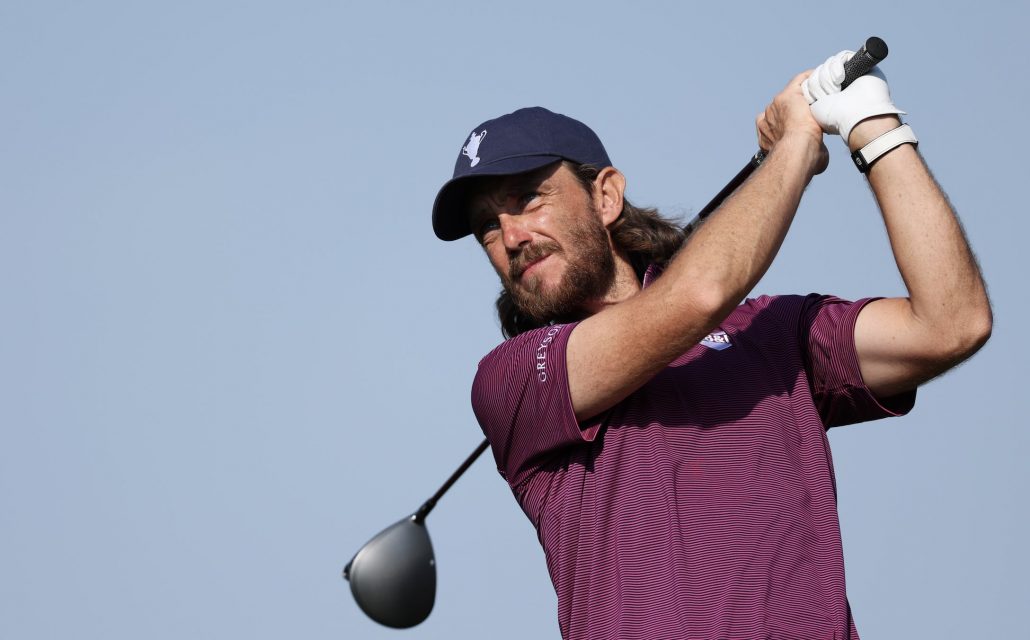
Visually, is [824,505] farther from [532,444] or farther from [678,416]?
[532,444]

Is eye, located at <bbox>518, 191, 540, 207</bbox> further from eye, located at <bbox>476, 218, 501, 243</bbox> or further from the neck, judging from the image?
the neck

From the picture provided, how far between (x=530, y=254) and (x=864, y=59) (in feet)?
4.05

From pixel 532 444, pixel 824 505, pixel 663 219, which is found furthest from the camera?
pixel 663 219

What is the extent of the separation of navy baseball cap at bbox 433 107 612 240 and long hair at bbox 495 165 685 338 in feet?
0.35

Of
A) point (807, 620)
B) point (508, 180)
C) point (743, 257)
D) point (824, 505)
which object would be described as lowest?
point (807, 620)

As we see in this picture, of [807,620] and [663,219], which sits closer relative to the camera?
[807,620]

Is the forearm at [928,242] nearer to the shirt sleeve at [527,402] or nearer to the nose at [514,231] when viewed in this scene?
the shirt sleeve at [527,402]

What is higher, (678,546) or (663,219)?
(663,219)

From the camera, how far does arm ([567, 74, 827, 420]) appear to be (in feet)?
11.8

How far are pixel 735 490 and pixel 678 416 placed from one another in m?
0.29

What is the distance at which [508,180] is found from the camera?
463 centimetres

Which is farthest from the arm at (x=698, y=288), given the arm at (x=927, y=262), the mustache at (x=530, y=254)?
the mustache at (x=530, y=254)

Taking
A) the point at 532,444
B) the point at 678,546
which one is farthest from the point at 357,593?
the point at 678,546

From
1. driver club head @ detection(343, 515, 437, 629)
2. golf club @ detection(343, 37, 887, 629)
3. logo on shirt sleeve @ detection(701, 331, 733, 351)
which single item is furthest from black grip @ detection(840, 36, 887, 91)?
driver club head @ detection(343, 515, 437, 629)
